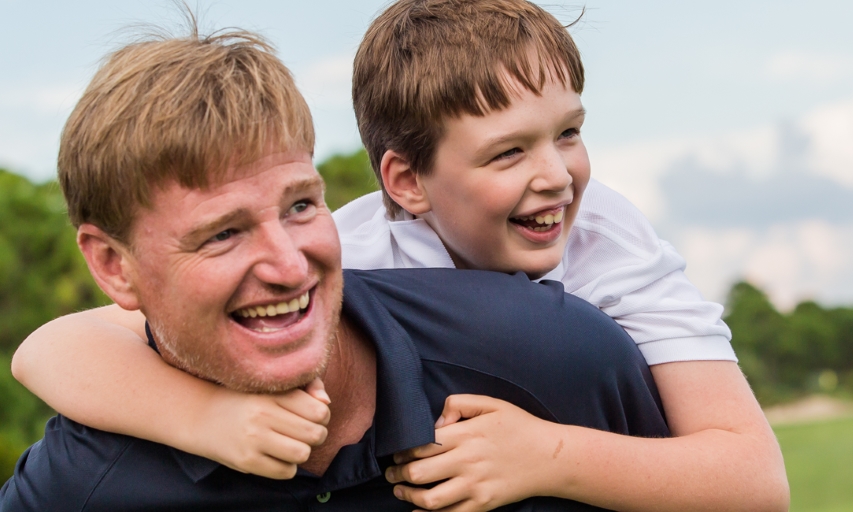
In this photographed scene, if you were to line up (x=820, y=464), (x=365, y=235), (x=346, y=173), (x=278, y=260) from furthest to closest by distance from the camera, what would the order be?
(x=820, y=464), (x=346, y=173), (x=365, y=235), (x=278, y=260)

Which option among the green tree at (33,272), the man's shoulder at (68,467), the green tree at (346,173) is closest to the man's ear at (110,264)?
the man's shoulder at (68,467)

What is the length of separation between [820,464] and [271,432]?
60.8 ft

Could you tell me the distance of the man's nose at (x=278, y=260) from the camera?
2475mm

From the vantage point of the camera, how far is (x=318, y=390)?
2580 millimetres

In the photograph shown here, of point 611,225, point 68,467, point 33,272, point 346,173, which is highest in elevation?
point 611,225

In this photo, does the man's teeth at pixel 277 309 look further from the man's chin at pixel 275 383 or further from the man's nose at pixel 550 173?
the man's nose at pixel 550 173

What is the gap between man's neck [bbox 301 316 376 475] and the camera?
9.19 ft

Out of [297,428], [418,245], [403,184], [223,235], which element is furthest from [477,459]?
[403,184]

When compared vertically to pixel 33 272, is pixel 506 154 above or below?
above

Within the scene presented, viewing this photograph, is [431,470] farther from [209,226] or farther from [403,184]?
[403,184]

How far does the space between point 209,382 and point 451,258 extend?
1235mm

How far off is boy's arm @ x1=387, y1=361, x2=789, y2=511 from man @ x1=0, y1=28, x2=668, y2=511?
67mm

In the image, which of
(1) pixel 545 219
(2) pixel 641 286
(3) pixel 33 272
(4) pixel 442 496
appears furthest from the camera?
(3) pixel 33 272

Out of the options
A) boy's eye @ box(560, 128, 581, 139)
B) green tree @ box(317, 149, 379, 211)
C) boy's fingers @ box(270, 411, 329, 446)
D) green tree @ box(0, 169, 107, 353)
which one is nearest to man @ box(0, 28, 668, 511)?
boy's fingers @ box(270, 411, 329, 446)
